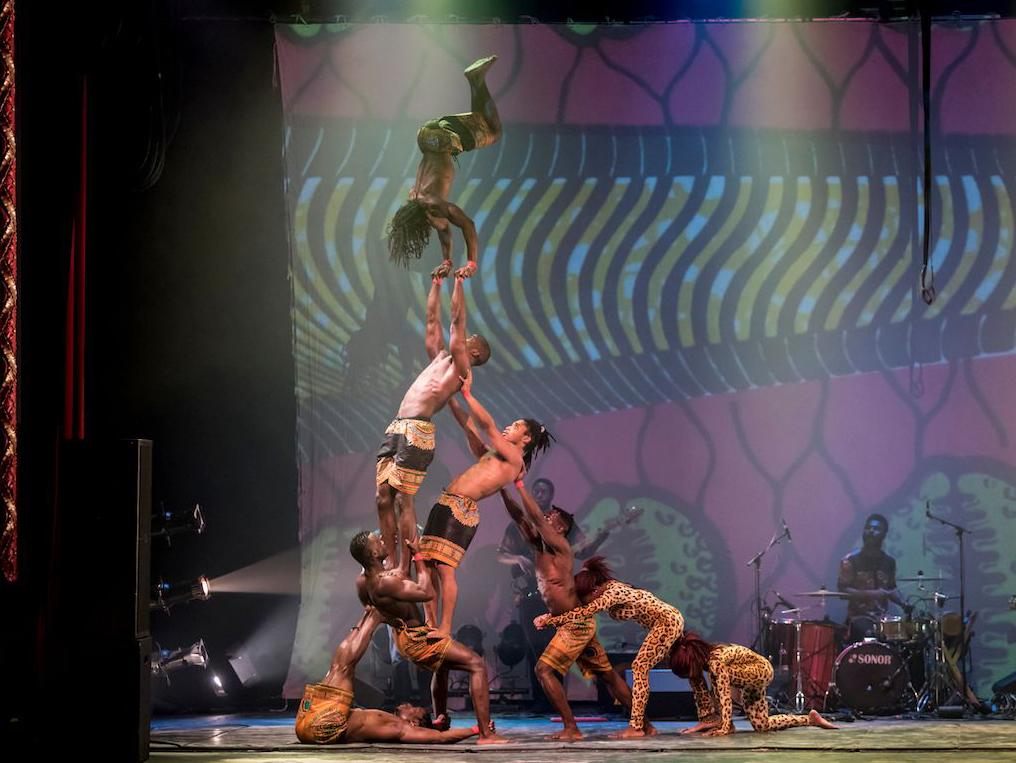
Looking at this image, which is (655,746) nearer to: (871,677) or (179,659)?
(871,677)

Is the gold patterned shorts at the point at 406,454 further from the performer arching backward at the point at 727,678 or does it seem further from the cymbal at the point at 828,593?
the cymbal at the point at 828,593

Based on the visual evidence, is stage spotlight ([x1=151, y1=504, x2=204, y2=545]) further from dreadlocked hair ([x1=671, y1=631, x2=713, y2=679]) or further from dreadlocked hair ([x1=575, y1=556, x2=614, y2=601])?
dreadlocked hair ([x1=671, y1=631, x2=713, y2=679])

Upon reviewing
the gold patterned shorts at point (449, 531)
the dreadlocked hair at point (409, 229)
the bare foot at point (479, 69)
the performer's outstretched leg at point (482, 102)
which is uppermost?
the bare foot at point (479, 69)

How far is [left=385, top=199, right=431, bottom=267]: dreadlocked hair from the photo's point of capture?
8.00 m

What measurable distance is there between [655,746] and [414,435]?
7.17ft

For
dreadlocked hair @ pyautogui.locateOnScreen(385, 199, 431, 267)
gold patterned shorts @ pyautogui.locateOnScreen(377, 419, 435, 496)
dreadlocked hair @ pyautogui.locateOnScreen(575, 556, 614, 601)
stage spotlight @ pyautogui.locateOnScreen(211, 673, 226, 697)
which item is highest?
dreadlocked hair @ pyautogui.locateOnScreen(385, 199, 431, 267)

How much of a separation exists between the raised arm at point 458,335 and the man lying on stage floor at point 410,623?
4.07 feet

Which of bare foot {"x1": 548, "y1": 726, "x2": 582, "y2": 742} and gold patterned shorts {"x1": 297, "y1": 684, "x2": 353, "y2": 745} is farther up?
gold patterned shorts {"x1": 297, "y1": 684, "x2": 353, "y2": 745}

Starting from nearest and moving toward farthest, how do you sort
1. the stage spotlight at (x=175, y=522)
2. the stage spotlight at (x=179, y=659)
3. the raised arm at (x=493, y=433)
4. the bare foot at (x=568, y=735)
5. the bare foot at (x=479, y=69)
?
1. the bare foot at (x=568, y=735)
2. the bare foot at (x=479, y=69)
3. the raised arm at (x=493, y=433)
4. the stage spotlight at (x=175, y=522)
5. the stage spotlight at (x=179, y=659)

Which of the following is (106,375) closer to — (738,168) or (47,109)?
(47,109)

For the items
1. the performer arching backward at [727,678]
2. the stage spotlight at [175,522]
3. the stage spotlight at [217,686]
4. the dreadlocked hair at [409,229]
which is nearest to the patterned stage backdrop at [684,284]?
the stage spotlight at [217,686]

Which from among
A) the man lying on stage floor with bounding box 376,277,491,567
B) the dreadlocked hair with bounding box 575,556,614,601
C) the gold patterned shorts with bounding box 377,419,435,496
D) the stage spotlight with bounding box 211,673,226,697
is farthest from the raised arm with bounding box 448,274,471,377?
the stage spotlight with bounding box 211,673,226,697

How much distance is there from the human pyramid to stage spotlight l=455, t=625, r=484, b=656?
1.31 metres

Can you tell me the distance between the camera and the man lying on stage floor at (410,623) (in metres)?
6.94
